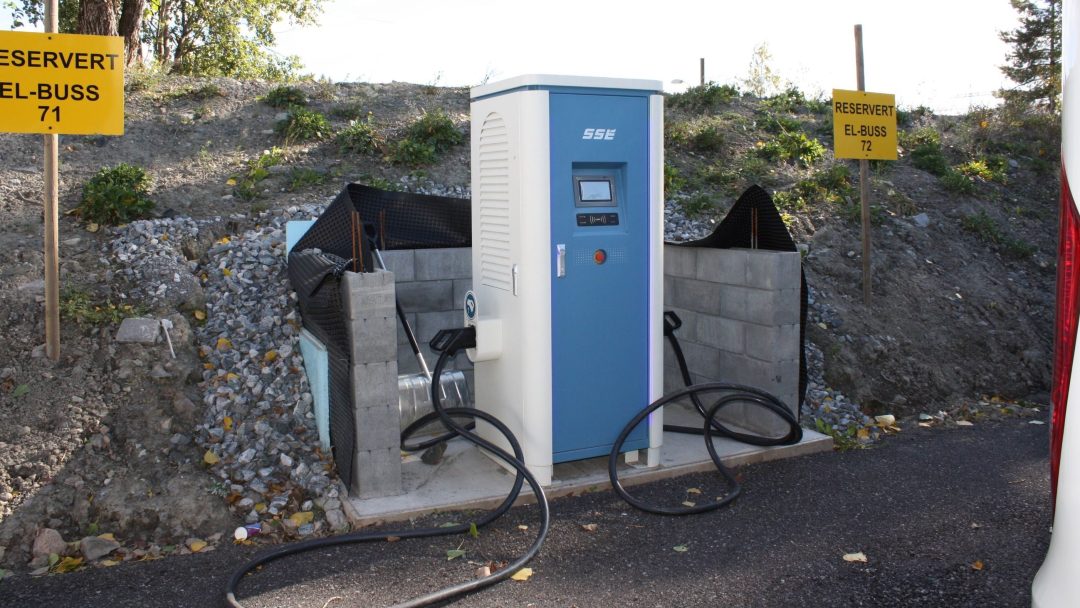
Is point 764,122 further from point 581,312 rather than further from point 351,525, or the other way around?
point 351,525

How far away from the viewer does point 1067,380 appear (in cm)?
174

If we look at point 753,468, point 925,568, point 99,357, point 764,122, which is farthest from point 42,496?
point 764,122

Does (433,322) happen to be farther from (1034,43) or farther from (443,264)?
(1034,43)

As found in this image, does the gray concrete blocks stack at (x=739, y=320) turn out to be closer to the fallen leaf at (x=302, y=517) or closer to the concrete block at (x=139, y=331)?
the fallen leaf at (x=302, y=517)

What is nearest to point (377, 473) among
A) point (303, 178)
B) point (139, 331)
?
point (139, 331)

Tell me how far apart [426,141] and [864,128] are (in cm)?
406

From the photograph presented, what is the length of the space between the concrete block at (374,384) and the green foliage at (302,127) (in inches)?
182

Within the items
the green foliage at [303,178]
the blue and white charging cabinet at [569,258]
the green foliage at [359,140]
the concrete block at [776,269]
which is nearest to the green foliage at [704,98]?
the green foliage at [359,140]

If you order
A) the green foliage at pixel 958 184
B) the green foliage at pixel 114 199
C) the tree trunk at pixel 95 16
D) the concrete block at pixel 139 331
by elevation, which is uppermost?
the tree trunk at pixel 95 16

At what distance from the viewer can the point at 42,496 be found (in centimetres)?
419

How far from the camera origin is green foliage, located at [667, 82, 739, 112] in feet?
38.6

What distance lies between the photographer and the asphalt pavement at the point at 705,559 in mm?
3559

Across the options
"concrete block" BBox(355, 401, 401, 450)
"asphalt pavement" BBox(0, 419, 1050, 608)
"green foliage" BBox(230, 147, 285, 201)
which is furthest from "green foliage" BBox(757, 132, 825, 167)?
"concrete block" BBox(355, 401, 401, 450)

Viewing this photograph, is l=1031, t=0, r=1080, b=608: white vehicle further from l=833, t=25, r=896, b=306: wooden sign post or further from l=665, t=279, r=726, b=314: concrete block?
l=833, t=25, r=896, b=306: wooden sign post
